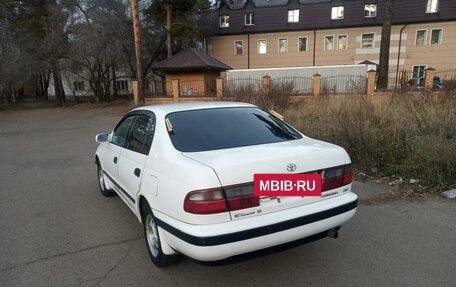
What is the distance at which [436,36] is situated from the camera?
30953mm

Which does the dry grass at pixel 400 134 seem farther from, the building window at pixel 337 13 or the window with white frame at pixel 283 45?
the window with white frame at pixel 283 45

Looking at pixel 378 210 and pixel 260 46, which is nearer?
pixel 378 210

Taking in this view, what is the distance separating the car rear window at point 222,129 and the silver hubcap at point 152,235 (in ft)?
2.77

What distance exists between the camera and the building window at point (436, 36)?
30.8m

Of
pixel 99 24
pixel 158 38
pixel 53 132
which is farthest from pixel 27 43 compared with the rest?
pixel 53 132

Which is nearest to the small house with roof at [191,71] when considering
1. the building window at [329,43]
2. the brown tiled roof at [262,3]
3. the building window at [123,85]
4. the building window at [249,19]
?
the building window at [249,19]

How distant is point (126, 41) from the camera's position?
81.9ft

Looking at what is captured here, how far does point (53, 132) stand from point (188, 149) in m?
13.0

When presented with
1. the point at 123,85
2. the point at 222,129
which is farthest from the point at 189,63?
the point at 123,85

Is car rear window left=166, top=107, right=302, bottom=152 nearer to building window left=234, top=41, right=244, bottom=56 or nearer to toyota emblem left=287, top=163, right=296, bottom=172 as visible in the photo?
toyota emblem left=287, top=163, right=296, bottom=172

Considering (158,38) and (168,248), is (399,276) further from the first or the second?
(158,38)

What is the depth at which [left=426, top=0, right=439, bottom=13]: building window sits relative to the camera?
30.1 m

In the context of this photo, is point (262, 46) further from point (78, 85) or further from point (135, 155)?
point (135, 155)

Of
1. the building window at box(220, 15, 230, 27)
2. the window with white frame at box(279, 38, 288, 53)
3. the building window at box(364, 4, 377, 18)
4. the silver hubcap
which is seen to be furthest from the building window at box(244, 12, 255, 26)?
the silver hubcap
